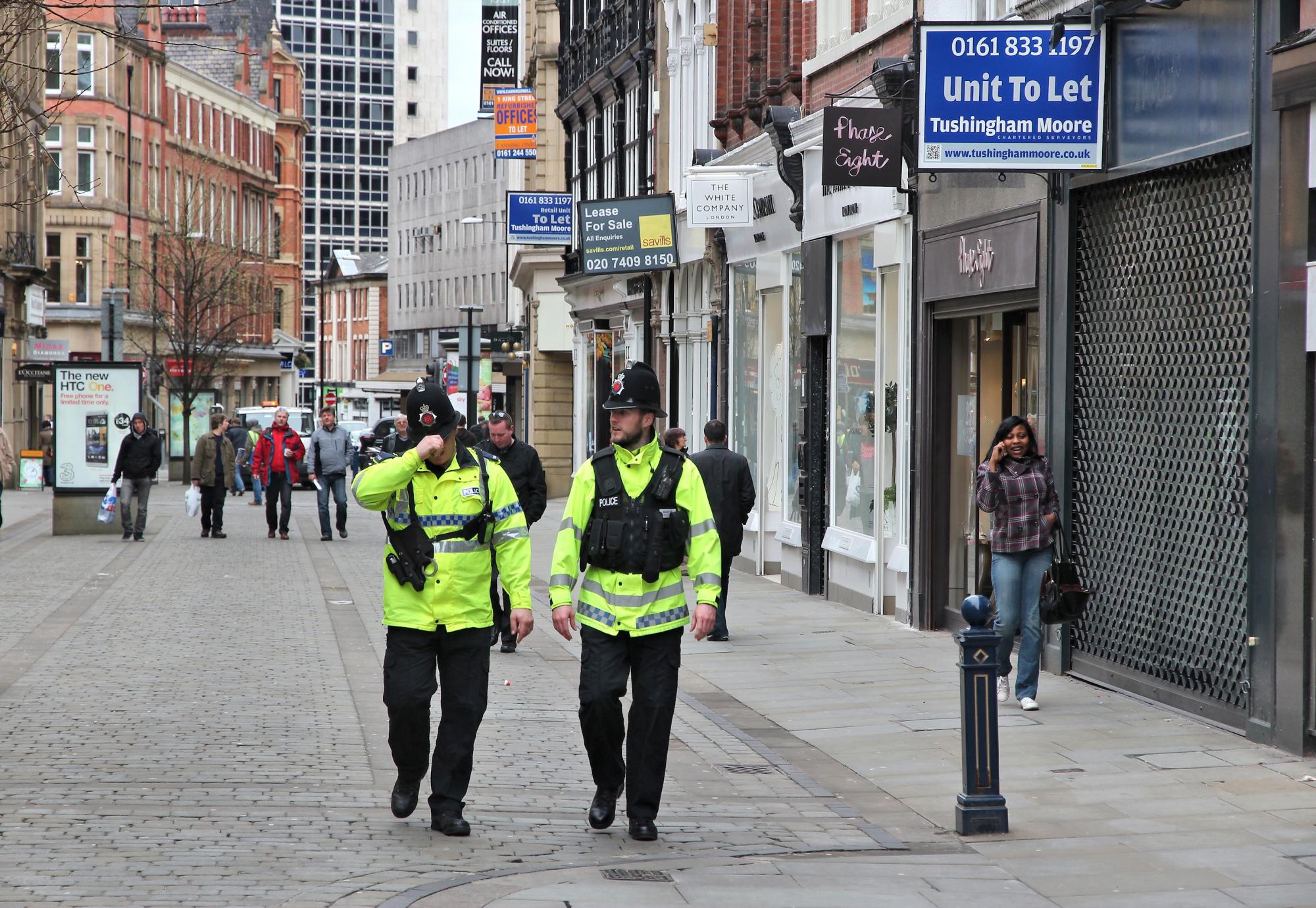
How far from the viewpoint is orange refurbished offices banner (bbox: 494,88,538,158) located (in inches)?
1526

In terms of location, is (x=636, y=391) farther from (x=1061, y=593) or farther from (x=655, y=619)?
(x=1061, y=593)

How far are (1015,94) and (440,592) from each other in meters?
5.91

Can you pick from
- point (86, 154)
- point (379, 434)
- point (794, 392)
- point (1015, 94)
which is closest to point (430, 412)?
point (1015, 94)

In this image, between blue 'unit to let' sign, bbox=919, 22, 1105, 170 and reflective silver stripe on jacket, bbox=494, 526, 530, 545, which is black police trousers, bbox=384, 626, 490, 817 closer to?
reflective silver stripe on jacket, bbox=494, 526, 530, 545

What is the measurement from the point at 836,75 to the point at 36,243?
39.2 metres

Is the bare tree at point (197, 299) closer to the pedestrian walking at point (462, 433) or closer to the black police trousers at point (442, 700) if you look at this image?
the pedestrian walking at point (462, 433)

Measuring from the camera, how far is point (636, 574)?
752cm

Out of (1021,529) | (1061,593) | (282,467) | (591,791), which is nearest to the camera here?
(591,791)

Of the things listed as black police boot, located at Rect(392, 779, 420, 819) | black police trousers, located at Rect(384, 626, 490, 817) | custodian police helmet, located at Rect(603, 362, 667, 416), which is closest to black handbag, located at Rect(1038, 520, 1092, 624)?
custodian police helmet, located at Rect(603, 362, 667, 416)

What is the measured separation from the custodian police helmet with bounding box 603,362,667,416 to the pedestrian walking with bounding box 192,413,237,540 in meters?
19.3

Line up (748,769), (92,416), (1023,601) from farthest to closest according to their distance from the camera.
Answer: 1. (92,416)
2. (1023,601)
3. (748,769)

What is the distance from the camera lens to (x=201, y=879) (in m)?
6.55

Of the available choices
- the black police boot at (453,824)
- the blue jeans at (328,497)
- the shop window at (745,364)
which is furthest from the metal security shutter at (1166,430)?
the blue jeans at (328,497)

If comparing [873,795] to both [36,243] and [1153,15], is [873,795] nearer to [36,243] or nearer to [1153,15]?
[1153,15]
